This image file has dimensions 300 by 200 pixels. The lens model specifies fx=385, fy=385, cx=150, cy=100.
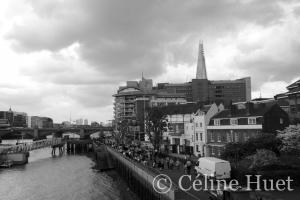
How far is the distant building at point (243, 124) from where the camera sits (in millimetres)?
64250

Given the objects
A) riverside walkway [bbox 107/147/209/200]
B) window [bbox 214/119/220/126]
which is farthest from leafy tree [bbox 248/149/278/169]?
window [bbox 214/119/220/126]

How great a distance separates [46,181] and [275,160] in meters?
50.7

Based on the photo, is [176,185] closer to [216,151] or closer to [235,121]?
[235,121]

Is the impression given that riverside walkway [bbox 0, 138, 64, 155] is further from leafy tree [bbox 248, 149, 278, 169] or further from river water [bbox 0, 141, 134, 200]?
leafy tree [bbox 248, 149, 278, 169]

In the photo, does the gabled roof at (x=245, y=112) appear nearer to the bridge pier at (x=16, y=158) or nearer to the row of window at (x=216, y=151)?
the row of window at (x=216, y=151)

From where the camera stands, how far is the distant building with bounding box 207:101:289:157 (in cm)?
6425

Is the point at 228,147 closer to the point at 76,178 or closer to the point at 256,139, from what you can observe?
the point at 256,139

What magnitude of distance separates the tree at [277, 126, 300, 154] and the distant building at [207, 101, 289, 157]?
13.3ft

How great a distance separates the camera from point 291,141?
5319cm

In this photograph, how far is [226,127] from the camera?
7250 cm

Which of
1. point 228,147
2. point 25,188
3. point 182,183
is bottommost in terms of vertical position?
point 25,188

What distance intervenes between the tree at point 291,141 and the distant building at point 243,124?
407cm

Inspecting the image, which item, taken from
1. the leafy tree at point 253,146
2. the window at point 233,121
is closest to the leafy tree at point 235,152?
the leafy tree at point 253,146

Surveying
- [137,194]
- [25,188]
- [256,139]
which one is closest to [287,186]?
[256,139]
